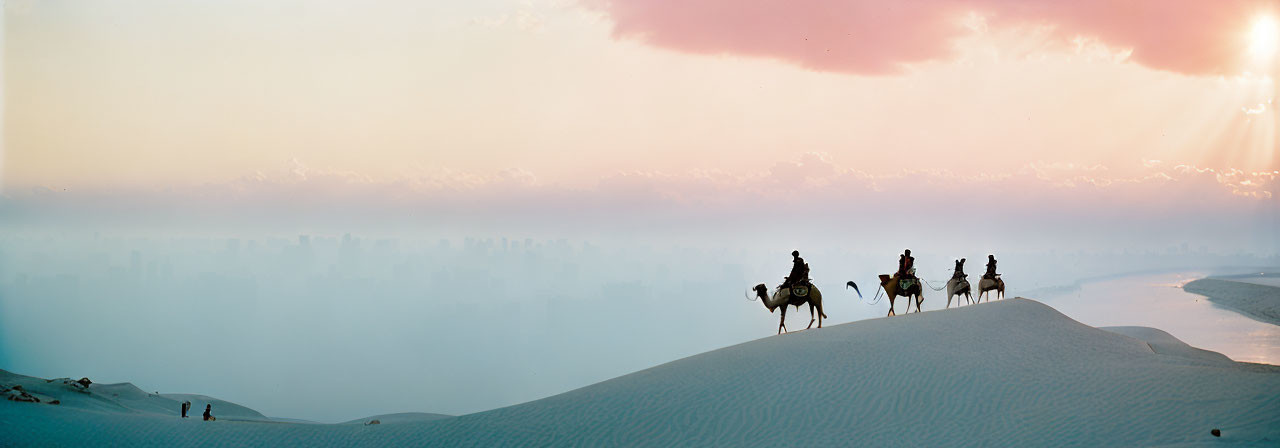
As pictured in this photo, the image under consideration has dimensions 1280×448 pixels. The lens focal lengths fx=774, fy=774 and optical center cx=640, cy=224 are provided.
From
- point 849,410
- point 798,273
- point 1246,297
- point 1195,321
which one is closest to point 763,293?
point 798,273

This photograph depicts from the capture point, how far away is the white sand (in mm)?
12422

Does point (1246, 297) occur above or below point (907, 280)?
above

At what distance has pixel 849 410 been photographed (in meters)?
13.9

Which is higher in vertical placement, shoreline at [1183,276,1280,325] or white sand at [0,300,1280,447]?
shoreline at [1183,276,1280,325]

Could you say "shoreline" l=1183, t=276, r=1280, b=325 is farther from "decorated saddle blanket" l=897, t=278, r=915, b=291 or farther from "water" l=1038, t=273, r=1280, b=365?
"decorated saddle blanket" l=897, t=278, r=915, b=291

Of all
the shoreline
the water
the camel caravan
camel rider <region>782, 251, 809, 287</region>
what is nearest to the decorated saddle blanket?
the camel caravan

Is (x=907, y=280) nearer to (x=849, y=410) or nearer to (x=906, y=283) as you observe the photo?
(x=906, y=283)

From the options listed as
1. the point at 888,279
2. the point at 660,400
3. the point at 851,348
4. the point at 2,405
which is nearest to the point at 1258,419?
the point at 851,348

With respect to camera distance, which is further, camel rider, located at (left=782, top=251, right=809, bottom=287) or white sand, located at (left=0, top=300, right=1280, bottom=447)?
camel rider, located at (left=782, top=251, right=809, bottom=287)

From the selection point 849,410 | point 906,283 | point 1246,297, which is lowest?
point 849,410

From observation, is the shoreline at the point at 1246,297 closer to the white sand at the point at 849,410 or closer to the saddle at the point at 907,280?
the saddle at the point at 907,280

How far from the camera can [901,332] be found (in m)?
20.0

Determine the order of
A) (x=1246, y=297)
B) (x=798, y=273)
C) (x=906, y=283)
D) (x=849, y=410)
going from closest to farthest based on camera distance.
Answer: (x=849, y=410) < (x=798, y=273) < (x=906, y=283) < (x=1246, y=297)

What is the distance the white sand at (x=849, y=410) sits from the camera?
489 inches
